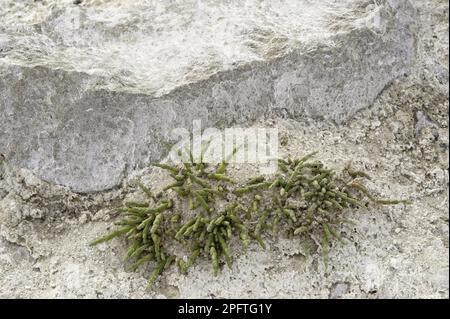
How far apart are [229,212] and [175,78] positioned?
6.59 ft

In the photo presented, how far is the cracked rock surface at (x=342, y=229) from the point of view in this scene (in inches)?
238

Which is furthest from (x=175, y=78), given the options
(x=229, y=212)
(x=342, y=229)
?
(x=342, y=229)

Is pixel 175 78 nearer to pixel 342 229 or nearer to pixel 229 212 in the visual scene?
pixel 229 212

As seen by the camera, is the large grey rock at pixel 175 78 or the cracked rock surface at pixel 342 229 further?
the large grey rock at pixel 175 78

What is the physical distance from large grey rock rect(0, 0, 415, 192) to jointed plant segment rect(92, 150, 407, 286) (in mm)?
920

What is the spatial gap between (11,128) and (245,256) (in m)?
3.39

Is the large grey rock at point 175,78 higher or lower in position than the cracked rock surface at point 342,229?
higher

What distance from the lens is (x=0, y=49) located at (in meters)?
7.32

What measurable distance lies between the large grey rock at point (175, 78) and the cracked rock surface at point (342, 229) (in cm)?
10

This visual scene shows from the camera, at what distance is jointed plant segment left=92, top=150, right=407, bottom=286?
19.9 feet

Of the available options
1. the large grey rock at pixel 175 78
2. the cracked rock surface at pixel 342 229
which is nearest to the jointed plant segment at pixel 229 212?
the cracked rock surface at pixel 342 229

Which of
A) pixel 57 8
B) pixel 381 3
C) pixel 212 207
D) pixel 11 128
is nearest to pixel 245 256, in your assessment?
pixel 212 207

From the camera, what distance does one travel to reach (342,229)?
6246 millimetres

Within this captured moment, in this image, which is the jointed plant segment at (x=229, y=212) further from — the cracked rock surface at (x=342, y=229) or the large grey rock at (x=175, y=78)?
the large grey rock at (x=175, y=78)
